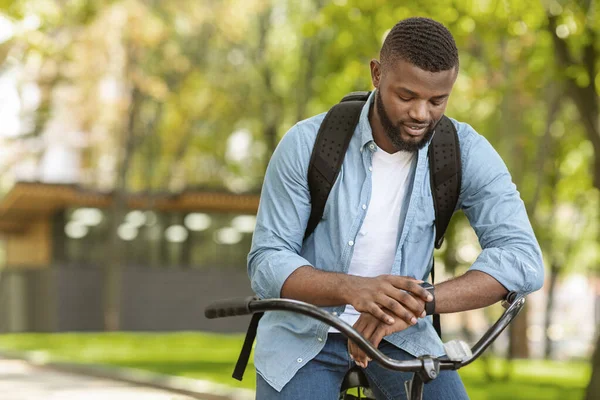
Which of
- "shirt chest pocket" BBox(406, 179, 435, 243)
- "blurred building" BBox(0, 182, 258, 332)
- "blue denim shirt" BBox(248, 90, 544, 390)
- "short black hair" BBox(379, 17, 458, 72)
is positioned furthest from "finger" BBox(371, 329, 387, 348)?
"blurred building" BBox(0, 182, 258, 332)

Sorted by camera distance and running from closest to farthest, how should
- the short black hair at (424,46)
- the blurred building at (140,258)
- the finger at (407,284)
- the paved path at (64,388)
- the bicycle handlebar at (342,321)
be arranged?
the bicycle handlebar at (342,321) → the finger at (407,284) → the short black hair at (424,46) → the paved path at (64,388) → the blurred building at (140,258)

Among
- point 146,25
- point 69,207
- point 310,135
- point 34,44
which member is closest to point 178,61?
point 146,25

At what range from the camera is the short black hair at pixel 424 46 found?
274 cm

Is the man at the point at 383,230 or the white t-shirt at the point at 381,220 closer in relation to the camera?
the man at the point at 383,230

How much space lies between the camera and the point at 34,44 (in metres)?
14.8

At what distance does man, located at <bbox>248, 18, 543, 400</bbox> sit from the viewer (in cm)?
276

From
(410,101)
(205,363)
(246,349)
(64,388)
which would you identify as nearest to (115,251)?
(205,363)

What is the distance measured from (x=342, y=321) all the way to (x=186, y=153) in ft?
106

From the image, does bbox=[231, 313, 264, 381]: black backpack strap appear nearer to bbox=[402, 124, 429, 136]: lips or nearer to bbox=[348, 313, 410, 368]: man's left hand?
bbox=[348, 313, 410, 368]: man's left hand

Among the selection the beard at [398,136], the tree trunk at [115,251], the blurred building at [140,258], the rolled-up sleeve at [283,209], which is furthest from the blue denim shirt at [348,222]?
the blurred building at [140,258]

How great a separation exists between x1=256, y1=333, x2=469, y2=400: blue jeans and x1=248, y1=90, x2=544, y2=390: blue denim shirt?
0.10 ft

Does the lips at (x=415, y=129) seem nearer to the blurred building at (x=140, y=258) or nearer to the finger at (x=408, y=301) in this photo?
the finger at (x=408, y=301)

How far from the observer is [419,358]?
8.43ft

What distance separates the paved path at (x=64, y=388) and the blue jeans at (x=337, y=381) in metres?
10.9
